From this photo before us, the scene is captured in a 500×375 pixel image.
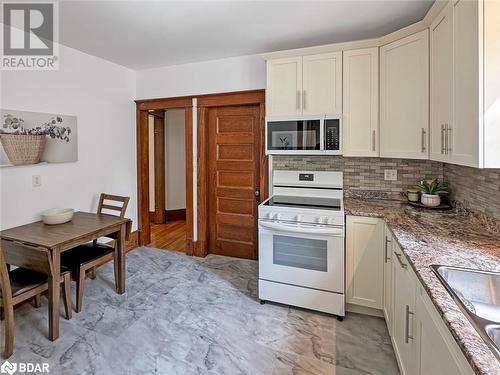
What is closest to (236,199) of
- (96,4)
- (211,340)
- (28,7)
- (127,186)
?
(127,186)

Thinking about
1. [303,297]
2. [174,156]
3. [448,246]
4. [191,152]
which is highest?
[174,156]

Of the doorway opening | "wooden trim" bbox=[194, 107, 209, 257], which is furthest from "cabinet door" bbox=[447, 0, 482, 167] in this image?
the doorway opening

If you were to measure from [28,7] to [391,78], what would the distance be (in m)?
3.07

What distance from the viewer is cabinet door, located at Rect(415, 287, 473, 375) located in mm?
876

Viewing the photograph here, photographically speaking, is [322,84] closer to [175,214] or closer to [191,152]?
[191,152]

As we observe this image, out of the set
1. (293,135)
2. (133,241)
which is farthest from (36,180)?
(293,135)

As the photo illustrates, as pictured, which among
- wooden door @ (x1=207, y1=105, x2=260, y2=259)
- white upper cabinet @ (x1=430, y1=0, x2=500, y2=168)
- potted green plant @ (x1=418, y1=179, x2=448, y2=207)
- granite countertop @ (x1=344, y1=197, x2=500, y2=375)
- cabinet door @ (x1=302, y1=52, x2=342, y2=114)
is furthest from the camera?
wooden door @ (x1=207, y1=105, x2=260, y2=259)

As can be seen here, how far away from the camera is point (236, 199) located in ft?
12.1

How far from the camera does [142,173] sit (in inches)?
162

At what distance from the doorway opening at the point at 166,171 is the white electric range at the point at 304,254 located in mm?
2842

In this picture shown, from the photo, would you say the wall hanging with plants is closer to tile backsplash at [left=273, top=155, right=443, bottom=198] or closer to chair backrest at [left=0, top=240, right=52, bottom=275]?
chair backrest at [left=0, top=240, right=52, bottom=275]

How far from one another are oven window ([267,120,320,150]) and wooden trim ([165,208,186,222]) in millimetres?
3476

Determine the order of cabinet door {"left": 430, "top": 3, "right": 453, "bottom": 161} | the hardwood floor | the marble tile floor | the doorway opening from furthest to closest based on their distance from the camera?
the doorway opening → the hardwood floor → the marble tile floor → cabinet door {"left": 430, "top": 3, "right": 453, "bottom": 161}

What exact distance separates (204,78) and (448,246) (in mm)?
3145
